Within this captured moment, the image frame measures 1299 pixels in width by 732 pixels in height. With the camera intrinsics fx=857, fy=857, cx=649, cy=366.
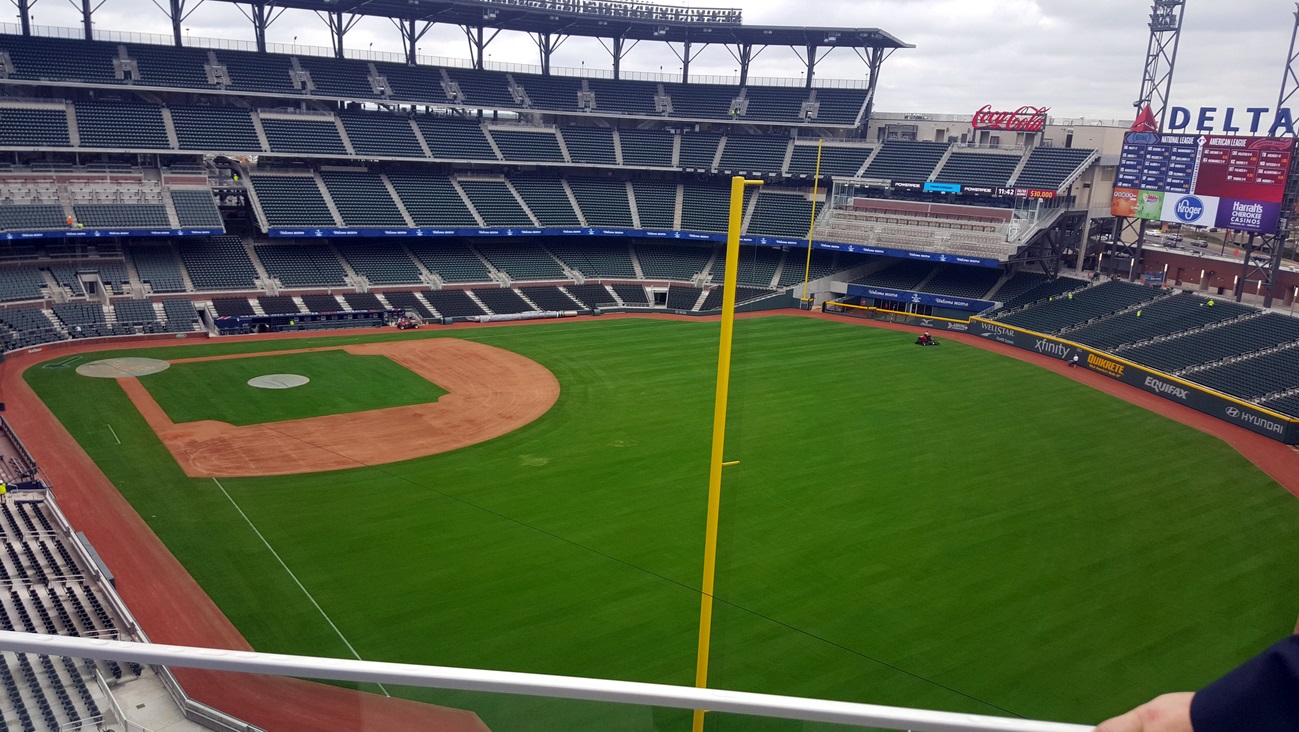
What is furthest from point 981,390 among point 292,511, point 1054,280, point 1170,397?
point 292,511

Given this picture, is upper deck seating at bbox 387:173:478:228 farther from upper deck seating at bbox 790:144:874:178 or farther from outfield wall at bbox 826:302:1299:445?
outfield wall at bbox 826:302:1299:445

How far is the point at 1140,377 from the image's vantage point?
3797 cm

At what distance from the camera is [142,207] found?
4619cm

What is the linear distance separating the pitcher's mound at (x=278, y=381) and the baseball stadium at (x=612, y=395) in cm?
32

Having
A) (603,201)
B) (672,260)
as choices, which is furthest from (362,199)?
(672,260)

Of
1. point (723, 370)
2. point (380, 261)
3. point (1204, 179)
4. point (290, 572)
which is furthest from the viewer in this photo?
point (380, 261)

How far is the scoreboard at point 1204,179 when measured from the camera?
39.3 m

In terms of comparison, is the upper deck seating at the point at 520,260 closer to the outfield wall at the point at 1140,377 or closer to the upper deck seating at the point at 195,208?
the upper deck seating at the point at 195,208

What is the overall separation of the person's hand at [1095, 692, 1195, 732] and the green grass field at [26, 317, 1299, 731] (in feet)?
44.1

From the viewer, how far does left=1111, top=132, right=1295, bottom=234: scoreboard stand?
1547 inches

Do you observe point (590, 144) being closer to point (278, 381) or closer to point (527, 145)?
point (527, 145)

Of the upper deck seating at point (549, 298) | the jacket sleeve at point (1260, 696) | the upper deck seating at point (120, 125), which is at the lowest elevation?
the upper deck seating at point (549, 298)

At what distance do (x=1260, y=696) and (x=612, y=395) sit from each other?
31.8 metres

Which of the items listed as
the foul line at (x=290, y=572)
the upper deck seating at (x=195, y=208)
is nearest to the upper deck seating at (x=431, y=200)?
the upper deck seating at (x=195, y=208)
